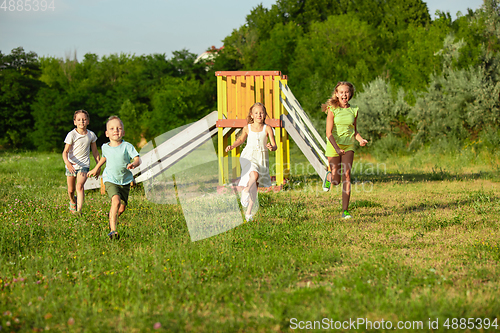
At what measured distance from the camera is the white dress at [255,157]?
6781 millimetres

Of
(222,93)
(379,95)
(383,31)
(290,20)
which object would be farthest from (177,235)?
(290,20)

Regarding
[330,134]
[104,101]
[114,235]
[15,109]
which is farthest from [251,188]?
[104,101]

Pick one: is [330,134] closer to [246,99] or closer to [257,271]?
[257,271]

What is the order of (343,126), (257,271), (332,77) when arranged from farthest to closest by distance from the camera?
(332,77) → (343,126) → (257,271)

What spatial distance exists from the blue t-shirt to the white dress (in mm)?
1826

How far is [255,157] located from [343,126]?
4.76 feet

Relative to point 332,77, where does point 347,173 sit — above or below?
below

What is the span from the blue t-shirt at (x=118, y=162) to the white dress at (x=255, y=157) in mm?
1826

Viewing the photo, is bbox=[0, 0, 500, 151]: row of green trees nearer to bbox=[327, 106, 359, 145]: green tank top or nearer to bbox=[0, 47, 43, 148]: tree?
bbox=[0, 47, 43, 148]: tree

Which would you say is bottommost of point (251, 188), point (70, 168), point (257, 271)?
point (257, 271)

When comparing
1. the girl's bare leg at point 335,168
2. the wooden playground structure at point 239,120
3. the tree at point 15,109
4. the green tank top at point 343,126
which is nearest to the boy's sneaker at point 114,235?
the girl's bare leg at point 335,168

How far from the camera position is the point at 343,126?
21.8ft

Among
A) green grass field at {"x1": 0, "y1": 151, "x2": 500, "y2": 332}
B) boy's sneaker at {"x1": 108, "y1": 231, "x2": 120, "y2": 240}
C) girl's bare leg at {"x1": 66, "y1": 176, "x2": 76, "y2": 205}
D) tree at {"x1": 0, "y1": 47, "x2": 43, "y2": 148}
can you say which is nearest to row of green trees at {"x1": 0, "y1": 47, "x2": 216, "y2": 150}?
tree at {"x1": 0, "y1": 47, "x2": 43, "y2": 148}

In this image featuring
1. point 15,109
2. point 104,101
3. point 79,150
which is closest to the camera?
point 79,150
